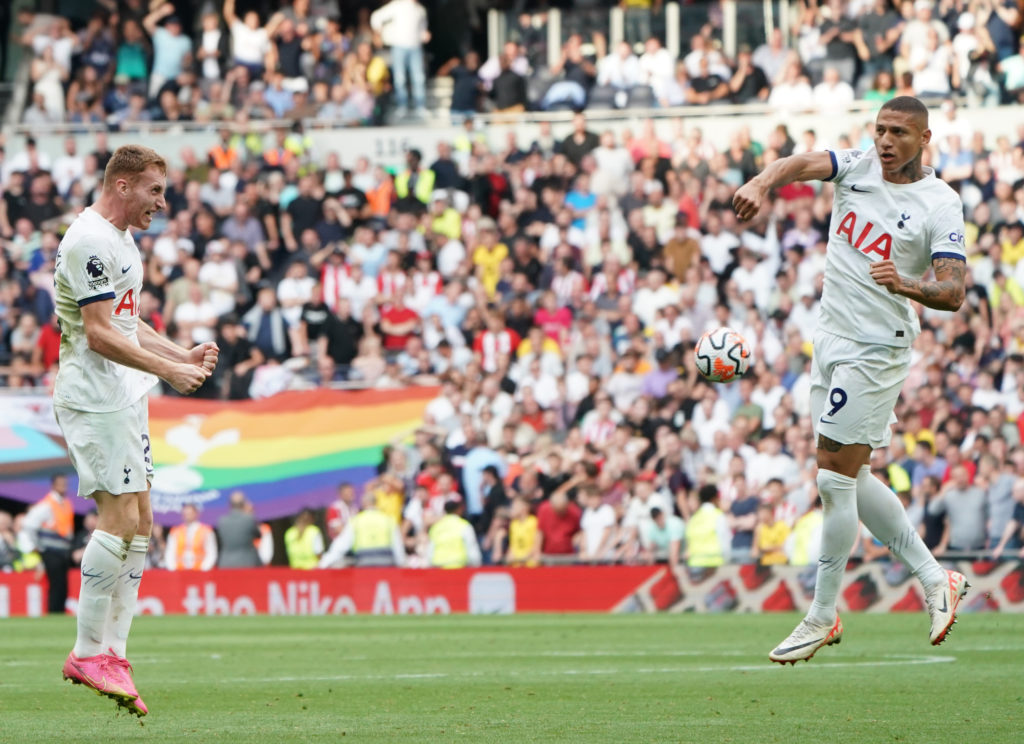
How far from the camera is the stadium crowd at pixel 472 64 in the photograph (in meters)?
25.6

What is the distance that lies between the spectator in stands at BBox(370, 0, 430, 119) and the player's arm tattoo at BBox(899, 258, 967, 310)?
20180 mm

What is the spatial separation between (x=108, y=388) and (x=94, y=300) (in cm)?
50

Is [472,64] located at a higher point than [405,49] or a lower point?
lower

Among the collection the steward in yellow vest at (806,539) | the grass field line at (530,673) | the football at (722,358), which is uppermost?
the football at (722,358)

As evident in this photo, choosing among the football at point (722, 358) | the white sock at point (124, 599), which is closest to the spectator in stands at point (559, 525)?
the football at point (722, 358)

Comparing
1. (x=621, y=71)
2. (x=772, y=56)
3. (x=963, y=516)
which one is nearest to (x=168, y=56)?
(x=621, y=71)

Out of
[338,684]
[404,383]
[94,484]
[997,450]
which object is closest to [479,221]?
[404,383]

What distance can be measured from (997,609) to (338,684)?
31.6 ft

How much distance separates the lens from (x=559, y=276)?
24078 millimetres

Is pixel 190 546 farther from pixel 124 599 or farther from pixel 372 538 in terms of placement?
pixel 124 599

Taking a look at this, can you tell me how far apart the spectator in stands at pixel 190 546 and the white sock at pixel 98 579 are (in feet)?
43.5

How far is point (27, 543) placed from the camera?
22312 millimetres

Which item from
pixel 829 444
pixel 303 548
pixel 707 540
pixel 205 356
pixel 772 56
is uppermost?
pixel 772 56

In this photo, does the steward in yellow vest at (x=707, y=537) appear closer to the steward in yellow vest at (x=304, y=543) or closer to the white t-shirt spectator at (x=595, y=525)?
the white t-shirt spectator at (x=595, y=525)
